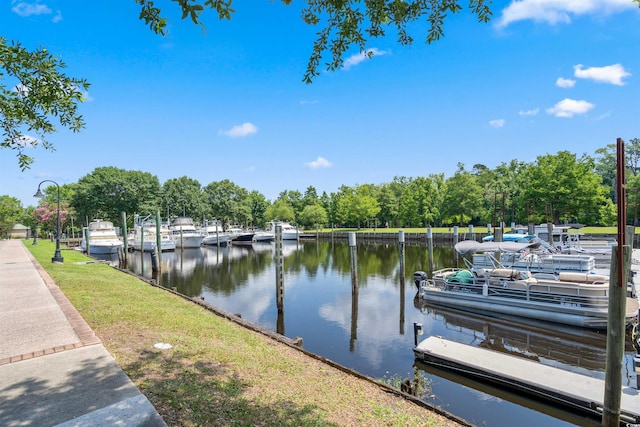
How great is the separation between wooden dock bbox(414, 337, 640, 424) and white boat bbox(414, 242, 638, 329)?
575 cm

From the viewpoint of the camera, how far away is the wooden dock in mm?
7395

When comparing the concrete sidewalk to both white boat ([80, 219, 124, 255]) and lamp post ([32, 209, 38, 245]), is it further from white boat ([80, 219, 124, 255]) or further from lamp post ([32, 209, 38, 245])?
lamp post ([32, 209, 38, 245])

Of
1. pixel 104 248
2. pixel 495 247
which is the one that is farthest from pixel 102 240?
pixel 495 247

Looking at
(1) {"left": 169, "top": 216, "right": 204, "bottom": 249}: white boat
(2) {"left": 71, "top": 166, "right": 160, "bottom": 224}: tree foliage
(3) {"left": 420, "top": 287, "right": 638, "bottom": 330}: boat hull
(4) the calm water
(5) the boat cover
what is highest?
→ (2) {"left": 71, "top": 166, "right": 160, "bottom": 224}: tree foliage

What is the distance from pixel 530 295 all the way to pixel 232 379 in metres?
13.4

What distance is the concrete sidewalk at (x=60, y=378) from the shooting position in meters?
4.22

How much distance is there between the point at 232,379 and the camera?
5.96 metres

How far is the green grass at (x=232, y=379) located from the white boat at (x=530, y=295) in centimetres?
1081

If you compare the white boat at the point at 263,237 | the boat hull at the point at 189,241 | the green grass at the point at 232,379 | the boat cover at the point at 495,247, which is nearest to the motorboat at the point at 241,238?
the white boat at the point at 263,237

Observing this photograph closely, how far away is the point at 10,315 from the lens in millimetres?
8438

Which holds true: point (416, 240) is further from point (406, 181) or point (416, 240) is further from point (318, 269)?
point (406, 181)

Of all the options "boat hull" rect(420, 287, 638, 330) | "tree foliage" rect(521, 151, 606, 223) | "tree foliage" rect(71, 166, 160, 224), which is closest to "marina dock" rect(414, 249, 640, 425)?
"boat hull" rect(420, 287, 638, 330)

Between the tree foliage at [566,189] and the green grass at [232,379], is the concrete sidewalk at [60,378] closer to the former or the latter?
the green grass at [232,379]

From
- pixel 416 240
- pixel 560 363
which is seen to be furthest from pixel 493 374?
pixel 416 240
